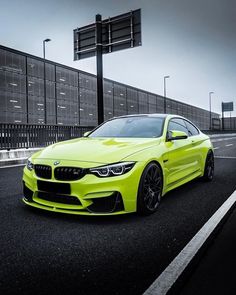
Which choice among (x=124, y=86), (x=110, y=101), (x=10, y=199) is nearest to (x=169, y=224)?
(x=10, y=199)

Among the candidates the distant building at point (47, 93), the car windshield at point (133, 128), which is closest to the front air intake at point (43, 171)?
the car windshield at point (133, 128)

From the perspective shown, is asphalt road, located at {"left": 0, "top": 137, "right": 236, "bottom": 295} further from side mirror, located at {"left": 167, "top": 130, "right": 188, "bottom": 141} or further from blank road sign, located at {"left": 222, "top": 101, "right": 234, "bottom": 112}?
blank road sign, located at {"left": 222, "top": 101, "right": 234, "bottom": 112}

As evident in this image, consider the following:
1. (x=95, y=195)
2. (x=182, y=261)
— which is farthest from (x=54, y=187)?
(x=182, y=261)

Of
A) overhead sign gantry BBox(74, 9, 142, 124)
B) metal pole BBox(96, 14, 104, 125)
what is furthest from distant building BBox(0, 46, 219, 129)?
metal pole BBox(96, 14, 104, 125)

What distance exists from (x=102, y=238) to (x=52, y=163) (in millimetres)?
1119

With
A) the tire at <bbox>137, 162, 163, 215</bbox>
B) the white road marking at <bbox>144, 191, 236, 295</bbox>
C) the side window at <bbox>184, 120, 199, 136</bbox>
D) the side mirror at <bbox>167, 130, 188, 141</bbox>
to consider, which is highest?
the side window at <bbox>184, 120, 199, 136</bbox>

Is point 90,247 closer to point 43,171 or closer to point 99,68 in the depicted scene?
point 43,171

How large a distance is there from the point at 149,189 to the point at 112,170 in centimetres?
70

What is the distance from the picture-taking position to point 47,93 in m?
32.8

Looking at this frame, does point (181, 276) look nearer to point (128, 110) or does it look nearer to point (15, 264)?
point (15, 264)

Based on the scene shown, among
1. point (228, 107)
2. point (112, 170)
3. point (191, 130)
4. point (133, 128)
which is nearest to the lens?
point (112, 170)

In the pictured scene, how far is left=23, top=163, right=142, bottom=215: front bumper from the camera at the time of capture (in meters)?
3.47

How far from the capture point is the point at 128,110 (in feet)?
172

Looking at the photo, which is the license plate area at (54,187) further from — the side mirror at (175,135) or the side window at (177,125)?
the side window at (177,125)
